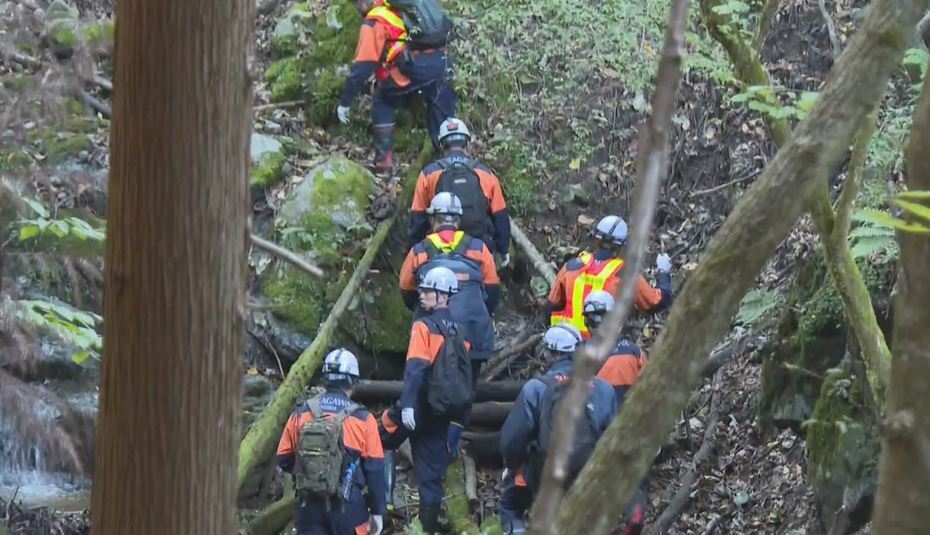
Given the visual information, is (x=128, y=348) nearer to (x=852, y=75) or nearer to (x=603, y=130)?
(x=852, y=75)

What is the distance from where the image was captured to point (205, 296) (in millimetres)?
2328

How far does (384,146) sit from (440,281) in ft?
12.1

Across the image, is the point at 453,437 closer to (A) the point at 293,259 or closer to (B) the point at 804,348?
(B) the point at 804,348

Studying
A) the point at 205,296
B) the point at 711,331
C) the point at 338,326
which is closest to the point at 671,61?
the point at 711,331

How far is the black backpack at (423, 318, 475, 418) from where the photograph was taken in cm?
905

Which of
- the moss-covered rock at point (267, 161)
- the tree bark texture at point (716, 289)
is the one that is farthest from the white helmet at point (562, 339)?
the tree bark texture at point (716, 289)

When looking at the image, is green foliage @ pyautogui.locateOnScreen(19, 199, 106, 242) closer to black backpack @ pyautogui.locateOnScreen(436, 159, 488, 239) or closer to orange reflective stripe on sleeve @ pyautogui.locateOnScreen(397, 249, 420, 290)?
orange reflective stripe on sleeve @ pyautogui.locateOnScreen(397, 249, 420, 290)

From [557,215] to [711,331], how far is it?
1080cm

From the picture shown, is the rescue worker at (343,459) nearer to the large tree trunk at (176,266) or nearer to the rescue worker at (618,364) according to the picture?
the rescue worker at (618,364)

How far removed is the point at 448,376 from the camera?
9.06 metres

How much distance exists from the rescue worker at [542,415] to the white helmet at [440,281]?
1.08 metres

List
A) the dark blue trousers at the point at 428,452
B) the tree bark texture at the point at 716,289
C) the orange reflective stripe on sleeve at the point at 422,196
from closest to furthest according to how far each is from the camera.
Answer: the tree bark texture at the point at 716,289, the dark blue trousers at the point at 428,452, the orange reflective stripe on sleeve at the point at 422,196

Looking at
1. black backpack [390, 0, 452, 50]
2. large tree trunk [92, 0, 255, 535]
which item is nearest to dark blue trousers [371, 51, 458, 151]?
black backpack [390, 0, 452, 50]

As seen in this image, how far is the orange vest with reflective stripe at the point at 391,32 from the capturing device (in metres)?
11.9
